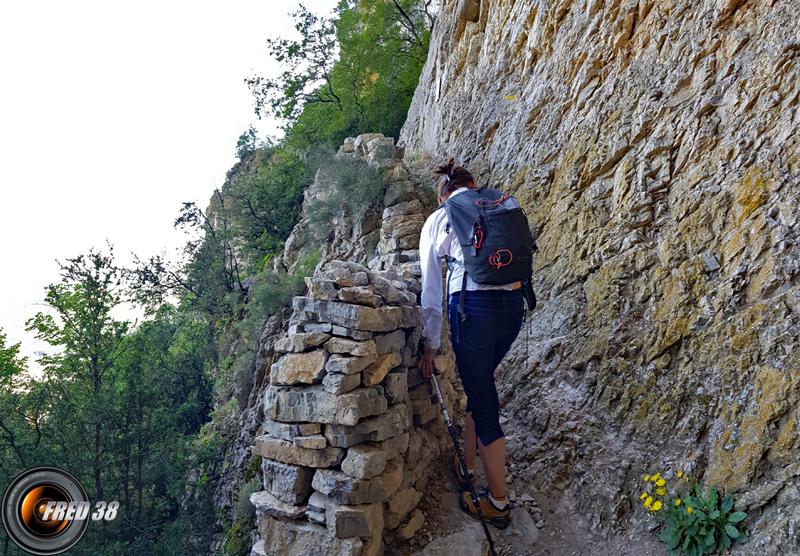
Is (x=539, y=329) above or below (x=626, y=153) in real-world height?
below

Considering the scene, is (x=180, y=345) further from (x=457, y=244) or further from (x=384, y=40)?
(x=384, y=40)

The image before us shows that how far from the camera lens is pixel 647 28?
5.12 m

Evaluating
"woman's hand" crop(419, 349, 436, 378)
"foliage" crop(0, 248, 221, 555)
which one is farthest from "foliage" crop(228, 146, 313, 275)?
"woman's hand" crop(419, 349, 436, 378)

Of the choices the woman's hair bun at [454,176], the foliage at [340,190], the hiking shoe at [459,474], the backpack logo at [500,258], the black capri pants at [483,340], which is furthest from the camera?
the foliage at [340,190]

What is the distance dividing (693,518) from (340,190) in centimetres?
775

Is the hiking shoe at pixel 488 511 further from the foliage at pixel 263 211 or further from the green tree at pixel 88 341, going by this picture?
the foliage at pixel 263 211

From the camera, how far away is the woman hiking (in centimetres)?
335

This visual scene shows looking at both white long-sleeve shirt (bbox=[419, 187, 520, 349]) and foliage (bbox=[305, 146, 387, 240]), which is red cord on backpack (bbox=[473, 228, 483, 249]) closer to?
white long-sleeve shirt (bbox=[419, 187, 520, 349])

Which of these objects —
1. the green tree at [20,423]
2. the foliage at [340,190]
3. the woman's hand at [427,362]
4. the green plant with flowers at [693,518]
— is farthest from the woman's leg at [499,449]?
the green tree at [20,423]

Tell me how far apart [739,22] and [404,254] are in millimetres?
4172

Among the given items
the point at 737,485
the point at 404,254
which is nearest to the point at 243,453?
the point at 404,254

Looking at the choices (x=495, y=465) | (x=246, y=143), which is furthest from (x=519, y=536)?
(x=246, y=143)

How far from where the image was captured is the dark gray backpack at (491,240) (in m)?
3.21

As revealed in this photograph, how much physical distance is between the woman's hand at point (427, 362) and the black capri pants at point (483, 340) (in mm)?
583
